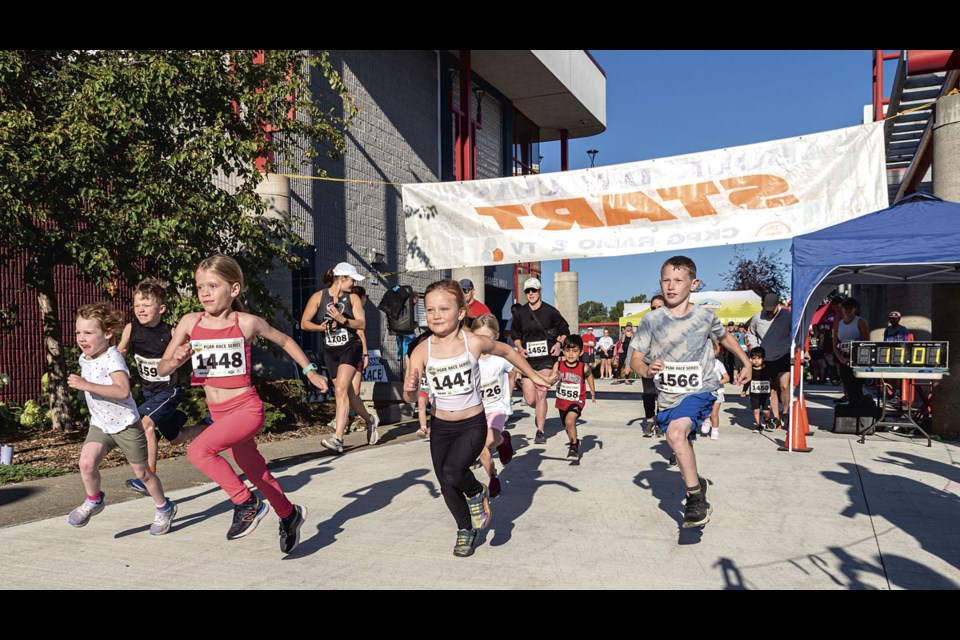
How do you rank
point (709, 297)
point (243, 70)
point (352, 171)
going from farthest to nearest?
1. point (709, 297)
2. point (352, 171)
3. point (243, 70)

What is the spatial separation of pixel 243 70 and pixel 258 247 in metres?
2.12

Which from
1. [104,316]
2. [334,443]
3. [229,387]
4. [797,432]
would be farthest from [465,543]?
[797,432]

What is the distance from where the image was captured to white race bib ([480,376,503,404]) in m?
6.02

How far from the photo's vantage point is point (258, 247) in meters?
8.89

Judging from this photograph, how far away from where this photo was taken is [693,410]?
5.06 m

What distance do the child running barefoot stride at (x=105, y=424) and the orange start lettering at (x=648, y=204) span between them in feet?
25.3

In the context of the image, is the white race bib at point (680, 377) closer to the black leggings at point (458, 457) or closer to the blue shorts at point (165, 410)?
the black leggings at point (458, 457)

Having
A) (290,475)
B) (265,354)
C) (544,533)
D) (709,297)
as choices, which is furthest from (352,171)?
(709,297)

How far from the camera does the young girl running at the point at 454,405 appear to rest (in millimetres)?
4363

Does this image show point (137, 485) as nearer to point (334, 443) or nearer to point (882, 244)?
point (334, 443)

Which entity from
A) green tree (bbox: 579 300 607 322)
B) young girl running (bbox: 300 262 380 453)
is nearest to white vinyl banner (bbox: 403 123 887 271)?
young girl running (bbox: 300 262 380 453)

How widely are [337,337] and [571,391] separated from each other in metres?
2.80

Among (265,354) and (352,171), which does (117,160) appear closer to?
(265,354)

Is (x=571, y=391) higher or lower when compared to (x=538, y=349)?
lower
